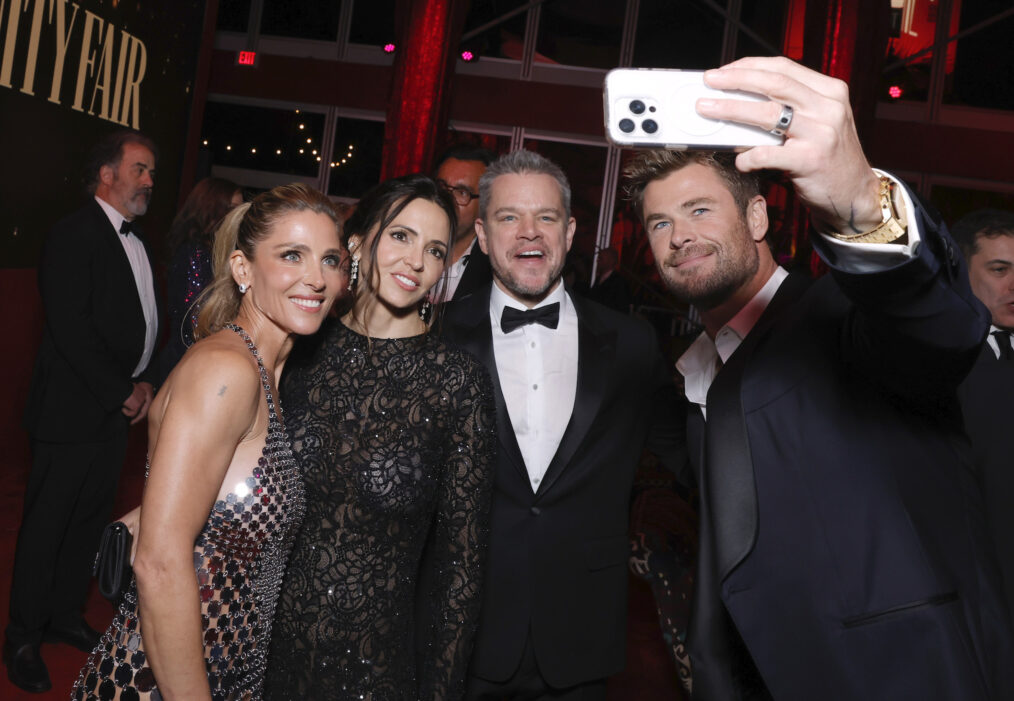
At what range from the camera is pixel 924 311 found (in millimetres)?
991

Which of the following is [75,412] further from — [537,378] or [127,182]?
[537,378]

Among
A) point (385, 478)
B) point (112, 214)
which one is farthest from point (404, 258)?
point (112, 214)

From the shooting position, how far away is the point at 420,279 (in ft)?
6.88

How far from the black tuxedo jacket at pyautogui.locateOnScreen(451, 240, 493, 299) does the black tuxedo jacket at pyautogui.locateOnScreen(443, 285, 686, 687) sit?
1.00 m

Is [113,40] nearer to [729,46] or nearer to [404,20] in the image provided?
[404,20]

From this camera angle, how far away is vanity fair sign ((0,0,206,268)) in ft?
15.3

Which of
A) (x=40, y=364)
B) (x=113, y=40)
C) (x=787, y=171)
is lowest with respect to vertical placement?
(x=40, y=364)

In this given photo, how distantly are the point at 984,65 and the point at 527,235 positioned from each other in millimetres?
9729

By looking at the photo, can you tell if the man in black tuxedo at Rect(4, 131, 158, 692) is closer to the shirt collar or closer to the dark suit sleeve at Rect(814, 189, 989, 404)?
the shirt collar

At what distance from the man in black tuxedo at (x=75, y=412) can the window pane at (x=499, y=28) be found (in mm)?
7139

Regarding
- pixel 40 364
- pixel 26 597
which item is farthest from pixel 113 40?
pixel 26 597

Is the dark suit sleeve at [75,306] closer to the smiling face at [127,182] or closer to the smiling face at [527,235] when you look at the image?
the smiling face at [127,182]

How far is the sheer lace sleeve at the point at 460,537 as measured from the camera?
1.96 meters

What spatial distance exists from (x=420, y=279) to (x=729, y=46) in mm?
9151
